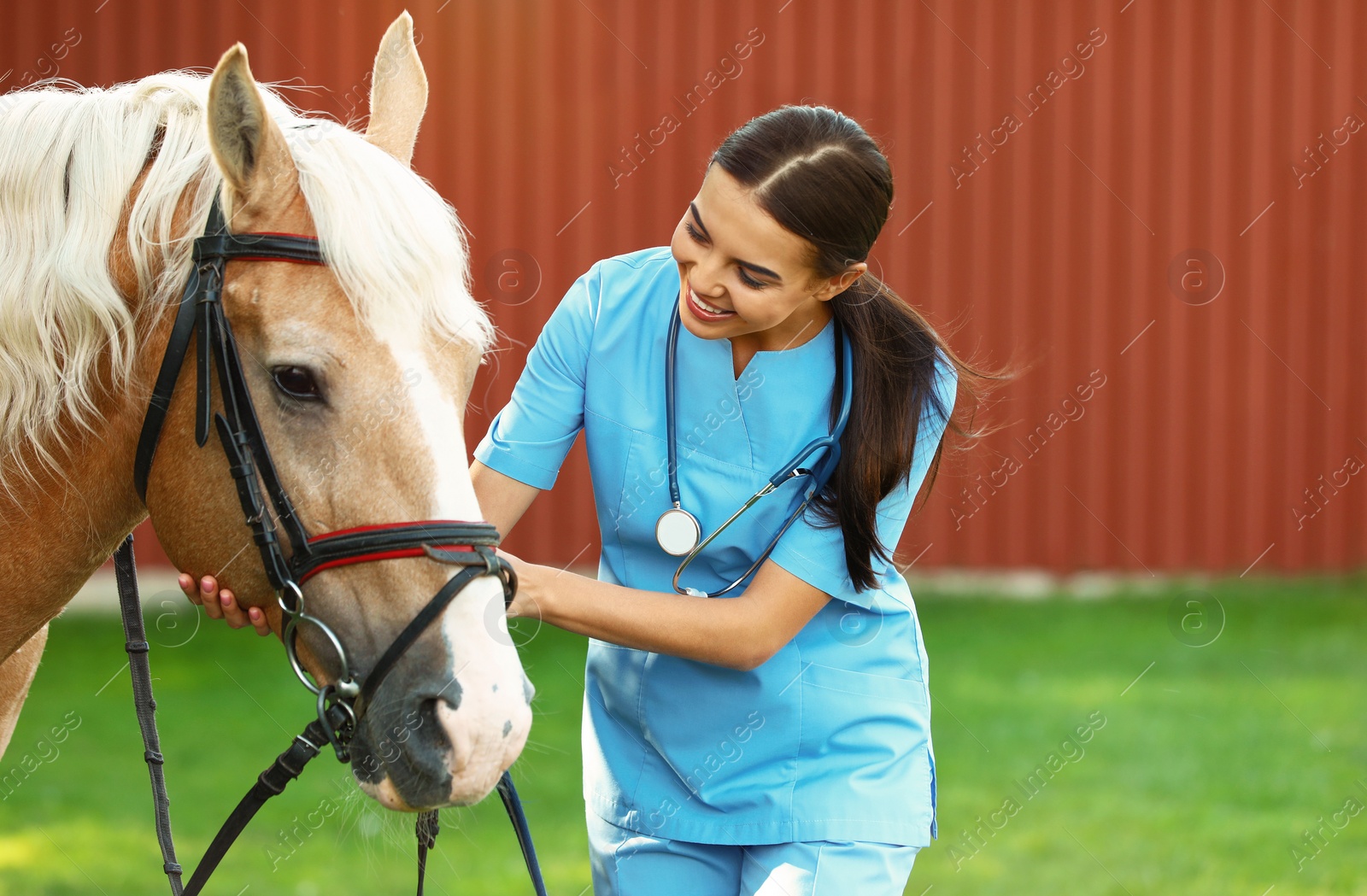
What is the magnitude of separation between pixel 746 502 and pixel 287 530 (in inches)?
28.9

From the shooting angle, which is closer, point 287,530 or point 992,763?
point 287,530

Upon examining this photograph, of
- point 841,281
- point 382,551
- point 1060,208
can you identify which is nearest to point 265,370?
point 382,551

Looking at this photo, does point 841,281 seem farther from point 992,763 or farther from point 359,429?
point 992,763

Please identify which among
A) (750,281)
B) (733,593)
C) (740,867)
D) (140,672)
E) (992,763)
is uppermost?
(750,281)

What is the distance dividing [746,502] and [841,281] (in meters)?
0.40

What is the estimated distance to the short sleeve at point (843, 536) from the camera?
1.91m

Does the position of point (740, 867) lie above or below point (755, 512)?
below

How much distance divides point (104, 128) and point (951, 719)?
4.94 m

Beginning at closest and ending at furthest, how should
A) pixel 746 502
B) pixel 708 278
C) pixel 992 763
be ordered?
pixel 708 278
pixel 746 502
pixel 992 763

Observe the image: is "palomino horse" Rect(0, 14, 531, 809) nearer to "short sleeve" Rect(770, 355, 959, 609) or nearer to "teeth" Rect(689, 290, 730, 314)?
"teeth" Rect(689, 290, 730, 314)

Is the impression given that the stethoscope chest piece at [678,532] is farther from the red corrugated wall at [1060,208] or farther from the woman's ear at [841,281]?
the red corrugated wall at [1060,208]

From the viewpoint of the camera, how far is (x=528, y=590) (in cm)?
171

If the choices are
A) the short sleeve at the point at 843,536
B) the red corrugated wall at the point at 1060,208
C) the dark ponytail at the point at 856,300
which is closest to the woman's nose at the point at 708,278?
the dark ponytail at the point at 856,300

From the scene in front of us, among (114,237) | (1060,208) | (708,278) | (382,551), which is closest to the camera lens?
(382,551)
